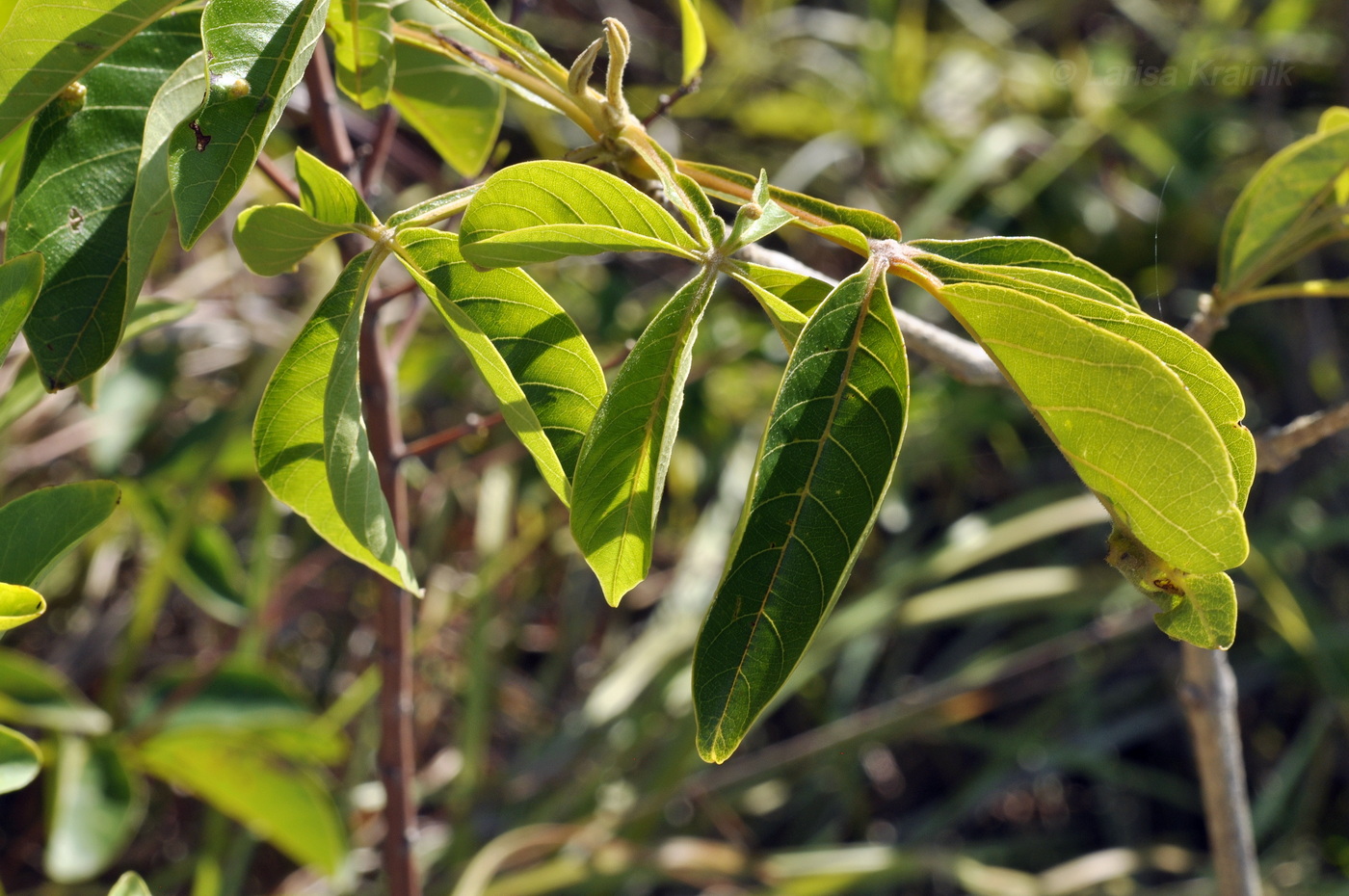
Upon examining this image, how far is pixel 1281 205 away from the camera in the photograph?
667mm

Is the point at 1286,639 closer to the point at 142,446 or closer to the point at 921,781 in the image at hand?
the point at 921,781

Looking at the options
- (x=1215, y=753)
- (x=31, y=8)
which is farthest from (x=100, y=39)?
(x=1215, y=753)

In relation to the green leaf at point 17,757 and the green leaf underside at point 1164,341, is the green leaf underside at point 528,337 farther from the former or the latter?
the green leaf at point 17,757

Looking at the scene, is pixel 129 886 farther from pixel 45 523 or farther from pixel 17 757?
pixel 45 523

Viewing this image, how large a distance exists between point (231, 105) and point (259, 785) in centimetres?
84

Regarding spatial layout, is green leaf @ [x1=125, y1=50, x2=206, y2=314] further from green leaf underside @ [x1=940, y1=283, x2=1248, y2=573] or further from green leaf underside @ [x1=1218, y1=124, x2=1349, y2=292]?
green leaf underside @ [x1=1218, y1=124, x2=1349, y2=292]

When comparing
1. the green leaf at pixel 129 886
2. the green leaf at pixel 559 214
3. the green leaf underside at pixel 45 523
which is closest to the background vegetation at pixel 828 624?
the green leaf at pixel 129 886

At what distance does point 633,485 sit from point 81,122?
0.34m

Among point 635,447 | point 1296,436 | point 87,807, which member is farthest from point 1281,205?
point 87,807

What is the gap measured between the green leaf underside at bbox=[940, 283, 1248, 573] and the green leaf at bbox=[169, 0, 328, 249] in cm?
30

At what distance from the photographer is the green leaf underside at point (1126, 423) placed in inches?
14.2

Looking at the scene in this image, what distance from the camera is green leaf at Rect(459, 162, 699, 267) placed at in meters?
0.39

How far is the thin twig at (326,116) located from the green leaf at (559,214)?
0.95 ft

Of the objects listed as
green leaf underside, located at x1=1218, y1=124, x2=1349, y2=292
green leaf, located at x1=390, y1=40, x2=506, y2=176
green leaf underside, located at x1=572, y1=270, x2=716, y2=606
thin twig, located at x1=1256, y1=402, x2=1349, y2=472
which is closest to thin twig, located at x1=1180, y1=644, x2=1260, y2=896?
thin twig, located at x1=1256, y1=402, x2=1349, y2=472
